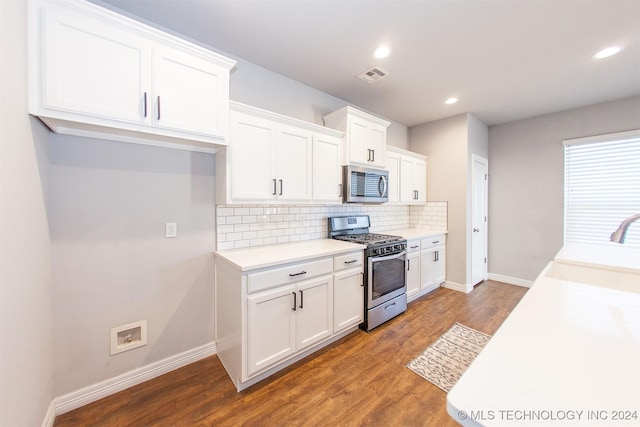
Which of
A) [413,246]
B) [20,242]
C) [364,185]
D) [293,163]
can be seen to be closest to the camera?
[20,242]

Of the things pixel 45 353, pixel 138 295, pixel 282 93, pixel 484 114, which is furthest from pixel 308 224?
pixel 484 114

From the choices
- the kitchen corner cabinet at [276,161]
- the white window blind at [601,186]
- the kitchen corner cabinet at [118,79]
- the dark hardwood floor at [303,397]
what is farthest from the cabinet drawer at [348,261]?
the white window blind at [601,186]

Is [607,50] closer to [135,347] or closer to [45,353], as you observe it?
[135,347]

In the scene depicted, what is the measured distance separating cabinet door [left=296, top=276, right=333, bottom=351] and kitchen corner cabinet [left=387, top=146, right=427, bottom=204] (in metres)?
1.88

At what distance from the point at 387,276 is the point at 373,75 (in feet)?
7.19

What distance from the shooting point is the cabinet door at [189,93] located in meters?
1.66

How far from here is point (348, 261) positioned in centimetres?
249

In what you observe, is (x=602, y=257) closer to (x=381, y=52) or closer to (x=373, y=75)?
(x=381, y=52)

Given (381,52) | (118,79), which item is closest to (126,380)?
(118,79)

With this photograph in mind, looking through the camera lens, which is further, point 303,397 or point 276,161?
point 276,161

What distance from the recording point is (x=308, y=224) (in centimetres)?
298

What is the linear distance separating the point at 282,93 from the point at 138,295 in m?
2.30

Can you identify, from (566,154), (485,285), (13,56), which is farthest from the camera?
(485,285)

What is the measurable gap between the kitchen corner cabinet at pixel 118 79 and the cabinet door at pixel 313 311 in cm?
140
